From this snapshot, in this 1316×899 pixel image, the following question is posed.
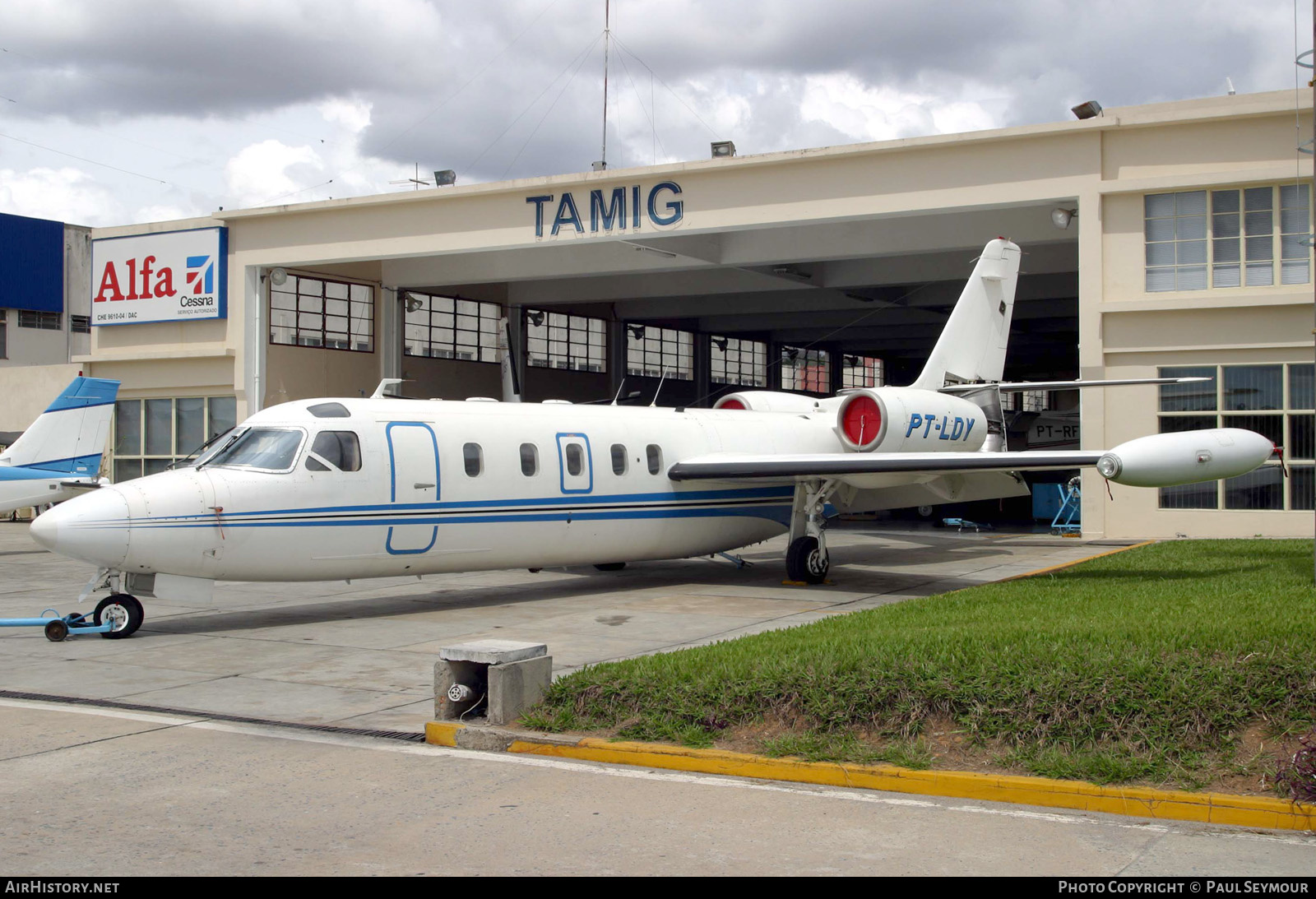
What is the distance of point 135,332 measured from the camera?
3009 cm

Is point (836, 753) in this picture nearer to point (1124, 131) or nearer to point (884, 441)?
point (884, 441)

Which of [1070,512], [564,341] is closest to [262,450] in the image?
[1070,512]

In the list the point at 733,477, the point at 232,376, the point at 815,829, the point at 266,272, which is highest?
the point at 266,272

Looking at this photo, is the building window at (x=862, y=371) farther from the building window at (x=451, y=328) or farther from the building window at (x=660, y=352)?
the building window at (x=451, y=328)

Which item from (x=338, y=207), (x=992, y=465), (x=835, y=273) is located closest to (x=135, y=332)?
(x=338, y=207)

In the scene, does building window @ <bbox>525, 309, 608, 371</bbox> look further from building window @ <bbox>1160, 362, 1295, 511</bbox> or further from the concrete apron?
building window @ <bbox>1160, 362, 1295, 511</bbox>

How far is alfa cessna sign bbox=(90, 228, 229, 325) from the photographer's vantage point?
28.4m

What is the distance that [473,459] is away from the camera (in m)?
13.9

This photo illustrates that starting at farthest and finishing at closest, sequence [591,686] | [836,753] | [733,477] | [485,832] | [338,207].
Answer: [338,207]
[733,477]
[591,686]
[836,753]
[485,832]

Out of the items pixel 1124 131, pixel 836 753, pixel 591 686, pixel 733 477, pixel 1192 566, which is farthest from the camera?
pixel 1124 131

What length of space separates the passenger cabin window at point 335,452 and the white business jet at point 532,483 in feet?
0.06

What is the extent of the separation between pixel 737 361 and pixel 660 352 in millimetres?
5762

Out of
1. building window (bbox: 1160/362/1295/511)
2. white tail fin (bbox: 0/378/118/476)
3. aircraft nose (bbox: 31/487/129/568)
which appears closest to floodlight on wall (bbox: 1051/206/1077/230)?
building window (bbox: 1160/362/1295/511)

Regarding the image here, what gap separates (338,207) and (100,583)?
1609 cm
